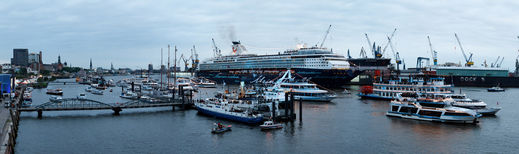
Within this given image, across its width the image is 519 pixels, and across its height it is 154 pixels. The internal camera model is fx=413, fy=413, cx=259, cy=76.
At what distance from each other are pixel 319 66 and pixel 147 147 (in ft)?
285

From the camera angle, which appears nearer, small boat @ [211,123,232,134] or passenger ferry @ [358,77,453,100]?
small boat @ [211,123,232,134]

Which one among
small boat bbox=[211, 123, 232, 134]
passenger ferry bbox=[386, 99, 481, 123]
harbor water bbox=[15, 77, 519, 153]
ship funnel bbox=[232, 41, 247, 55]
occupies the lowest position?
harbor water bbox=[15, 77, 519, 153]

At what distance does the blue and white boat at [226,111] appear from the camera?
44.2 m

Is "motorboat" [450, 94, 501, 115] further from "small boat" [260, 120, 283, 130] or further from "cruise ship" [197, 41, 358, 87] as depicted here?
"cruise ship" [197, 41, 358, 87]

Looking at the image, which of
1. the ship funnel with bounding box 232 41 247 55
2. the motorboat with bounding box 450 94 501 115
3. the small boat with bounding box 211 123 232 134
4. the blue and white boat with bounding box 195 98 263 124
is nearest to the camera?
the small boat with bounding box 211 123 232 134

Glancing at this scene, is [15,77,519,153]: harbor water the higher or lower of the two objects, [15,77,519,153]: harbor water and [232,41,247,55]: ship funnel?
the lower

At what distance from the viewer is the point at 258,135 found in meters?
38.8

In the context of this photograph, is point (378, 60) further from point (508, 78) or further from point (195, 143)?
point (195, 143)

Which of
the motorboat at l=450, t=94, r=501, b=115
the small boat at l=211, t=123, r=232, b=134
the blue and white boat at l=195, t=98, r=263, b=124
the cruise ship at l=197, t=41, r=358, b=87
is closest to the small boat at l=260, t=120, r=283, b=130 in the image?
the blue and white boat at l=195, t=98, r=263, b=124

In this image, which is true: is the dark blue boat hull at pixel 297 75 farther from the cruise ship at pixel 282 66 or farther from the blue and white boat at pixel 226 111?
the blue and white boat at pixel 226 111

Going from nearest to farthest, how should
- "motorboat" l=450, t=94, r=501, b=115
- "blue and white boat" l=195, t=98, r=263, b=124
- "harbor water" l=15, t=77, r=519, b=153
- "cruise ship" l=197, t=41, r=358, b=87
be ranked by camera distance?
"harbor water" l=15, t=77, r=519, b=153
"blue and white boat" l=195, t=98, r=263, b=124
"motorboat" l=450, t=94, r=501, b=115
"cruise ship" l=197, t=41, r=358, b=87

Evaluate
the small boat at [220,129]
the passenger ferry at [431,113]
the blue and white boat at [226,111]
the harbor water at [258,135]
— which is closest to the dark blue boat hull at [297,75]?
the passenger ferry at [431,113]

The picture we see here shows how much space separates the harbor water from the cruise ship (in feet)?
196

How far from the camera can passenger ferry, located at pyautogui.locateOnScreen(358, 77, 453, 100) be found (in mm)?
69188
